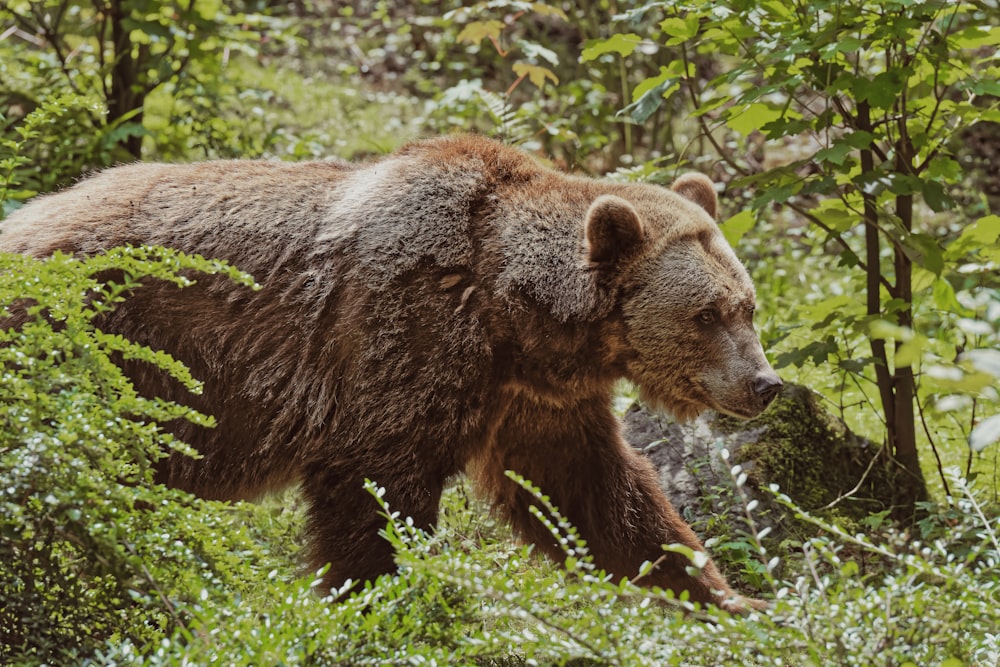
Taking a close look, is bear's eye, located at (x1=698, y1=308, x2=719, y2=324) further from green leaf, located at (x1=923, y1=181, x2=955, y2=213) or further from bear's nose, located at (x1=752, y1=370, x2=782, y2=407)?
green leaf, located at (x1=923, y1=181, x2=955, y2=213)

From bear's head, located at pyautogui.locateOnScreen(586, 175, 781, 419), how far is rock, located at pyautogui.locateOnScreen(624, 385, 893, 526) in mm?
1187

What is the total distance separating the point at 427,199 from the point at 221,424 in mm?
1280

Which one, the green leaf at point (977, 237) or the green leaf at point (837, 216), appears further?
the green leaf at point (837, 216)

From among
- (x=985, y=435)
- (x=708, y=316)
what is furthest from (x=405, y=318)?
(x=985, y=435)

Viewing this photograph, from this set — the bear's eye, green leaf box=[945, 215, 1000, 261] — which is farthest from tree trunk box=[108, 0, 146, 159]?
green leaf box=[945, 215, 1000, 261]

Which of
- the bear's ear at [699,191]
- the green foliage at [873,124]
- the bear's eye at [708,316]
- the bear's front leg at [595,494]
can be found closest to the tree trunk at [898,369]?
the green foliage at [873,124]

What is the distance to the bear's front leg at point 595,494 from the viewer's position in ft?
15.6

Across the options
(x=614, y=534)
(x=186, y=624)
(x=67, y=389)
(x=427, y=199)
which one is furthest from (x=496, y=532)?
(x=67, y=389)

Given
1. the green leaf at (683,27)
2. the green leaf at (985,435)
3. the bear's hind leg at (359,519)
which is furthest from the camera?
the green leaf at (683,27)

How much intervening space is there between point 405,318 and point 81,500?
1.61m

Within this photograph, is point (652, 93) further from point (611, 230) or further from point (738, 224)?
point (611, 230)

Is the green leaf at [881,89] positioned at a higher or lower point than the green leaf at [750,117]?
higher

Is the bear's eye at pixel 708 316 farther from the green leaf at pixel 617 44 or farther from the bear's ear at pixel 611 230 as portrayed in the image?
the green leaf at pixel 617 44

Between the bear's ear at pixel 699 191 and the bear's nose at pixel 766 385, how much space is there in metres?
1.02
